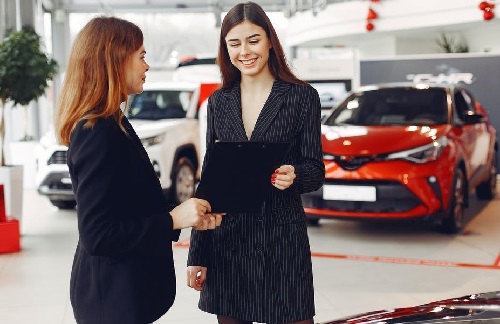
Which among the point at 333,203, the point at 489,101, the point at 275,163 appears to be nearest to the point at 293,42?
the point at 489,101

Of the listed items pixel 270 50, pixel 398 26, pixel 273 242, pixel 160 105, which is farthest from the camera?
pixel 398 26

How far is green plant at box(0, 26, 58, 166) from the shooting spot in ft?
24.1

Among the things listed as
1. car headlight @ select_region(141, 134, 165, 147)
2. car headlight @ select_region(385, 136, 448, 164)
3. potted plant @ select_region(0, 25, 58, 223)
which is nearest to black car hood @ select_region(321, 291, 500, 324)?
car headlight @ select_region(385, 136, 448, 164)

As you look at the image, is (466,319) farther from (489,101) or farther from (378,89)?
(489,101)

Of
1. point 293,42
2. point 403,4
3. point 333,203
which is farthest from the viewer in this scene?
point 293,42

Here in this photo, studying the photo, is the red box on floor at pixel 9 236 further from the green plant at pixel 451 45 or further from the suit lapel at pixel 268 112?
the green plant at pixel 451 45

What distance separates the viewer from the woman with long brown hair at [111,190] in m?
1.70

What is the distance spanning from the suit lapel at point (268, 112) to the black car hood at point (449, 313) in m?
0.61

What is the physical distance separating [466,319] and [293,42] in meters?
16.8

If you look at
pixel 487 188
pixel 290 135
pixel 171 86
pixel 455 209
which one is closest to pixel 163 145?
pixel 171 86

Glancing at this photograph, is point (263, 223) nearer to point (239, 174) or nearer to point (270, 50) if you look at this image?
point (239, 174)

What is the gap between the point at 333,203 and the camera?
21.1ft

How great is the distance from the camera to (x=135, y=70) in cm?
183

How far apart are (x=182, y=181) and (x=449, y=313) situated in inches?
276
